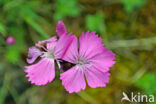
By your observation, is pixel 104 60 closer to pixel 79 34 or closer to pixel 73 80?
pixel 73 80

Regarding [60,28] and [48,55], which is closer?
[60,28]

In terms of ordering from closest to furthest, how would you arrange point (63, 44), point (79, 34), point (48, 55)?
point (63, 44), point (48, 55), point (79, 34)

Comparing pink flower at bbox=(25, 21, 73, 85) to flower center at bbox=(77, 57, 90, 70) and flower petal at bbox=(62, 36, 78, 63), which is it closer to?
flower petal at bbox=(62, 36, 78, 63)

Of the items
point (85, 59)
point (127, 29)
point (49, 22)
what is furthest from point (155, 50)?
point (85, 59)

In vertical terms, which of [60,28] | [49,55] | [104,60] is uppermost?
[60,28]

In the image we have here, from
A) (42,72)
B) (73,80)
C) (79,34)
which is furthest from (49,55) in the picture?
(79,34)

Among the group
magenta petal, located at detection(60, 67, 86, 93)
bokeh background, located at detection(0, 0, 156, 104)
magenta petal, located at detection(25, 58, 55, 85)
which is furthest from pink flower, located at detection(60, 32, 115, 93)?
bokeh background, located at detection(0, 0, 156, 104)

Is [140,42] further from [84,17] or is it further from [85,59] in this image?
[85,59]
